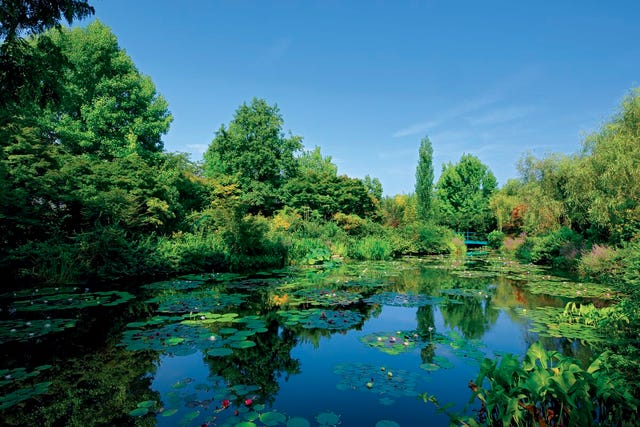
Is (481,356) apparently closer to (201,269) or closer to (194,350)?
(194,350)

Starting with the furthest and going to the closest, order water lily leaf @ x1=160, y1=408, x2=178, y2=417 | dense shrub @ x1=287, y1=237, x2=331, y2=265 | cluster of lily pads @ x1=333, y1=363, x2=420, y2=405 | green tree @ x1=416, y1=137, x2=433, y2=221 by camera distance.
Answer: green tree @ x1=416, y1=137, x2=433, y2=221 < dense shrub @ x1=287, y1=237, x2=331, y2=265 < cluster of lily pads @ x1=333, y1=363, x2=420, y2=405 < water lily leaf @ x1=160, y1=408, x2=178, y2=417

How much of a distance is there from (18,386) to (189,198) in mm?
17460

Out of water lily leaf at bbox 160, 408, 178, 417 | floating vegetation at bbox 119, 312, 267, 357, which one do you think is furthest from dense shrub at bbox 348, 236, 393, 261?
water lily leaf at bbox 160, 408, 178, 417

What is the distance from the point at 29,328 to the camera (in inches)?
207

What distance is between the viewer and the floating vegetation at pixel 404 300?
761cm

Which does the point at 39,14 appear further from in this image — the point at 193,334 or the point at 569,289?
the point at 569,289

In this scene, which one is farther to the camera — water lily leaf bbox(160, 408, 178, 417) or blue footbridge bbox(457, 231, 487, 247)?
blue footbridge bbox(457, 231, 487, 247)

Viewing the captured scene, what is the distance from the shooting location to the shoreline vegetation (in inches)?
247

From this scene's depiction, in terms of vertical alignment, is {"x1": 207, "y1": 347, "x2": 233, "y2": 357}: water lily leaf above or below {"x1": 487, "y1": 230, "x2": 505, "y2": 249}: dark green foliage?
below

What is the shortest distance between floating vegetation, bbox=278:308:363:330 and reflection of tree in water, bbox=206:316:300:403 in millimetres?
677

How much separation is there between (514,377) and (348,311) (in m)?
4.39

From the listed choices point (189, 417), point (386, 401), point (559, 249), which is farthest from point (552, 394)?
point (559, 249)

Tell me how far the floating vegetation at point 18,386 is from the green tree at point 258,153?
21.3 m

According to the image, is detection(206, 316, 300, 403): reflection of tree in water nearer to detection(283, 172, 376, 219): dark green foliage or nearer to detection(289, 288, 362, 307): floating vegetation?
detection(289, 288, 362, 307): floating vegetation
